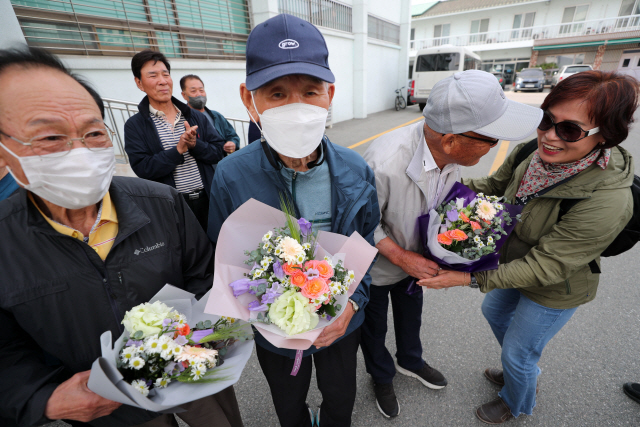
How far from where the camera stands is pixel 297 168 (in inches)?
57.1

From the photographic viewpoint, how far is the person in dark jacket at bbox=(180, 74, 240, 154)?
13.4 ft

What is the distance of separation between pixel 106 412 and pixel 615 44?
126 ft

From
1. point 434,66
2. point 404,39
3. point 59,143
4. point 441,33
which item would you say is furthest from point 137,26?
point 441,33

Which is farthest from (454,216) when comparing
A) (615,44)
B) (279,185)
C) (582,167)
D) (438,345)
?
(615,44)

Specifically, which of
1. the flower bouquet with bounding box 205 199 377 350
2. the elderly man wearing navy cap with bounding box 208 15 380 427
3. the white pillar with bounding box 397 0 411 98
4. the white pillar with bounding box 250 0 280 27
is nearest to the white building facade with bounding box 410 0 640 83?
the white pillar with bounding box 397 0 411 98

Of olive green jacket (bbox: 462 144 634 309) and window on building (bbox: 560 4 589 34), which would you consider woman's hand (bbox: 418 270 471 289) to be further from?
window on building (bbox: 560 4 589 34)

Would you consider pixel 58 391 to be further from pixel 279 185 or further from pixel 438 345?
pixel 438 345

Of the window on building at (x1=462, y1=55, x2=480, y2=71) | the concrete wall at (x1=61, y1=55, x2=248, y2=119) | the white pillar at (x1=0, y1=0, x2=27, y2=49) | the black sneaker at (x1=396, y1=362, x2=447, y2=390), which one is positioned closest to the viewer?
the black sneaker at (x1=396, y1=362, x2=447, y2=390)

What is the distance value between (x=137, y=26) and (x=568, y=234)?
7.83 m

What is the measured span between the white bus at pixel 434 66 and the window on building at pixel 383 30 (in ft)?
7.05

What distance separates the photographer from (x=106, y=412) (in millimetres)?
1145

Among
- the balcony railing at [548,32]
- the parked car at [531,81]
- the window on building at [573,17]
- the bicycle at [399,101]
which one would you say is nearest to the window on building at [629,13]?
the balcony railing at [548,32]

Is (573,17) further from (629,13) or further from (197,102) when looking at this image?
(197,102)

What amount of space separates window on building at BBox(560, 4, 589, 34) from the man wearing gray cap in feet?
120
